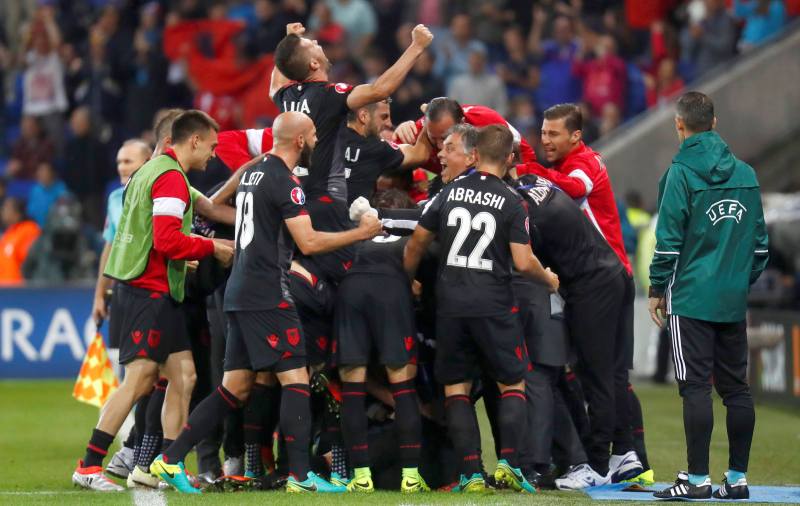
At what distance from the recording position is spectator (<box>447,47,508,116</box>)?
56.6ft

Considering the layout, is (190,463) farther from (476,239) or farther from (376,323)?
(476,239)

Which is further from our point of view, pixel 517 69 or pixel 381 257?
pixel 517 69

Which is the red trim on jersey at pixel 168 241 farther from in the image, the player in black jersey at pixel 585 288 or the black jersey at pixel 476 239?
the player in black jersey at pixel 585 288

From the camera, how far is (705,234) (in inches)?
288

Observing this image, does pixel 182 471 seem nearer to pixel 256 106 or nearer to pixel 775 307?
pixel 775 307

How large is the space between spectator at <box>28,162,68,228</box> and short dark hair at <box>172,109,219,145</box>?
9330 millimetres

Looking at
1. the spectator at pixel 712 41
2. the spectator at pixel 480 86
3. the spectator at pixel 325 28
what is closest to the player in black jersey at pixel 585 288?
the spectator at pixel 480 86

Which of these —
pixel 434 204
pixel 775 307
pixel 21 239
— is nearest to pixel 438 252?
pixel 434 204

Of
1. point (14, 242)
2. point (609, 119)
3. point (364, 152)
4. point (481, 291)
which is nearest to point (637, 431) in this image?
point (481, 291)

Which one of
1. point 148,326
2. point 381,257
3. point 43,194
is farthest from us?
point 43,194

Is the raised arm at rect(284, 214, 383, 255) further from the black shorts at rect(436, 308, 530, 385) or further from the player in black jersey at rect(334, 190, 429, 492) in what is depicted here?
the black shorts at rect(436, 308, 530, 385)

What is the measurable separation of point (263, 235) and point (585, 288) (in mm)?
1934

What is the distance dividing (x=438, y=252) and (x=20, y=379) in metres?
8.46

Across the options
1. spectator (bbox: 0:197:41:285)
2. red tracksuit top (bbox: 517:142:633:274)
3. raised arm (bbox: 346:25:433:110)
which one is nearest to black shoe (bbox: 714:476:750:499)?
red tracksuit top (bbox: 517:142:633:274)
